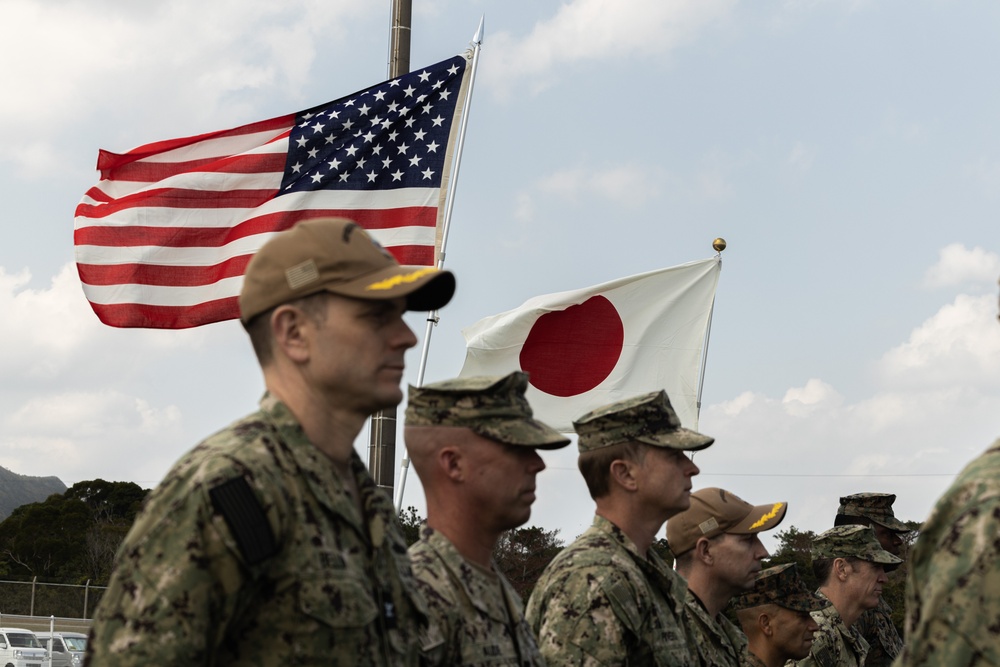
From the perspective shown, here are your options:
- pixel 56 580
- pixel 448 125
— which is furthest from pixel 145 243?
pixel 56 580

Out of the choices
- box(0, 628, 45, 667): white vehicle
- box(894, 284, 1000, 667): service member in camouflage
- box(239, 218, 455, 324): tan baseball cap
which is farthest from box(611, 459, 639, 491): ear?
box(0, 628, 45, 667): white vehicle

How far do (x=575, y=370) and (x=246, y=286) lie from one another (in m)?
7.87

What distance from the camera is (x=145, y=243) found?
10.3 meters

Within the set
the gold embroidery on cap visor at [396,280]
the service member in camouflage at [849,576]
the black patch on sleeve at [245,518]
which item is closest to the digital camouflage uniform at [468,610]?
the gold embroidery on cap visor at [396,280]

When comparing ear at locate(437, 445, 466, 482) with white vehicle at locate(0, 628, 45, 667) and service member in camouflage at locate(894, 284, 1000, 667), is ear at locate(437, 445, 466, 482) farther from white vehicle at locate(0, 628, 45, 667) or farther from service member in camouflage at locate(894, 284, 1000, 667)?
white vehicle at locate(0, 628, 45, 667)

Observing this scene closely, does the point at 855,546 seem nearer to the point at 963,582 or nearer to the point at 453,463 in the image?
the point at 453,463

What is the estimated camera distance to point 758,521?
5980 millimetres

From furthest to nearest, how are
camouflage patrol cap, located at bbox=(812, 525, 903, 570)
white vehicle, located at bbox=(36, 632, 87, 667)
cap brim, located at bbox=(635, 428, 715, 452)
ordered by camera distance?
white vehicle, located at bbox=(36, 632, 87, 667), camouflage patrol cap, located at bbox=(812, 525, 903, 570), cap brim, located at bbox=(635, 428, 715, 452)

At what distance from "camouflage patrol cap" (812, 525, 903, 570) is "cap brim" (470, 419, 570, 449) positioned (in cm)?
417

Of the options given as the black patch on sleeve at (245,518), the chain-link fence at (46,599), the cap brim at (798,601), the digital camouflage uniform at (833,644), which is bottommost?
the black patch on sleeve at (245,518)

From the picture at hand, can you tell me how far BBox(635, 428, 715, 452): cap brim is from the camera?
5.00 metres

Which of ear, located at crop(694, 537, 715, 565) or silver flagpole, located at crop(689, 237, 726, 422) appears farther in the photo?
silver flagpole, located at crop(689, 237, 726, 422)

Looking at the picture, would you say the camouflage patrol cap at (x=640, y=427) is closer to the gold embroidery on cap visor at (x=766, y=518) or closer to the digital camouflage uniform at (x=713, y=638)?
the digital camouflage uniform at (x=713, y=638)

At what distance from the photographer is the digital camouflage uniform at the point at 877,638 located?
843 centimetres
